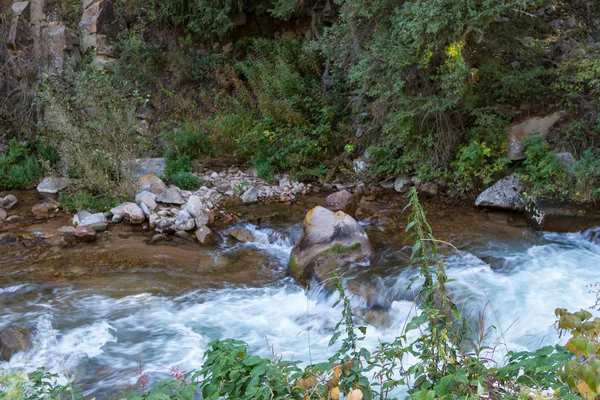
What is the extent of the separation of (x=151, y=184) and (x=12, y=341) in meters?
4.98

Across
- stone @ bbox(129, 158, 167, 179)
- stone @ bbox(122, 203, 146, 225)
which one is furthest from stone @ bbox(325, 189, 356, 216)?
stone @ bbox(129, 158, 167, 179)

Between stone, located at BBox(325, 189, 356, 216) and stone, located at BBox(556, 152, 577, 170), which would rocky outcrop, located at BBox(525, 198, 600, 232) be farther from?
stone, located at BBox(325, 189, 356, 216)

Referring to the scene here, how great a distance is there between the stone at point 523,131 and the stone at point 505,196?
414mm

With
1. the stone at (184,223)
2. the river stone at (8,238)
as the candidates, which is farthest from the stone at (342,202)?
the river stone at (8,238)

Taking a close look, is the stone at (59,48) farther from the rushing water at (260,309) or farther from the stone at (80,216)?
the rushing water at (260,309)

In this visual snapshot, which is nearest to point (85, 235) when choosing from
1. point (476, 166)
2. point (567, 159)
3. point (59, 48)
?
point (59, 48)

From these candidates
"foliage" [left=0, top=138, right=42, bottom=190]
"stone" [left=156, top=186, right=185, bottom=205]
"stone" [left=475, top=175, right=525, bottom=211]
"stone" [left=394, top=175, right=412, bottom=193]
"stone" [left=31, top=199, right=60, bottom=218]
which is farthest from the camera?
"foliage" [left=0, top=138, right=42, bottom=190]

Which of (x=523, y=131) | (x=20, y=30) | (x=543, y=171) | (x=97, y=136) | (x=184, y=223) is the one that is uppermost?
(x=20, y=30)

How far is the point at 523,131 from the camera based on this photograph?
27.5ft

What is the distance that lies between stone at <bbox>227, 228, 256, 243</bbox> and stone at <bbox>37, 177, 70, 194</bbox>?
419 cm

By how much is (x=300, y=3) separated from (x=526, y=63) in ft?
17.5

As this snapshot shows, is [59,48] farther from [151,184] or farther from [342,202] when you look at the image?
[342,202]

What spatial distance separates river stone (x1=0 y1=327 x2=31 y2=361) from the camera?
4.67m

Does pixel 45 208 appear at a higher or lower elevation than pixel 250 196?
lower
